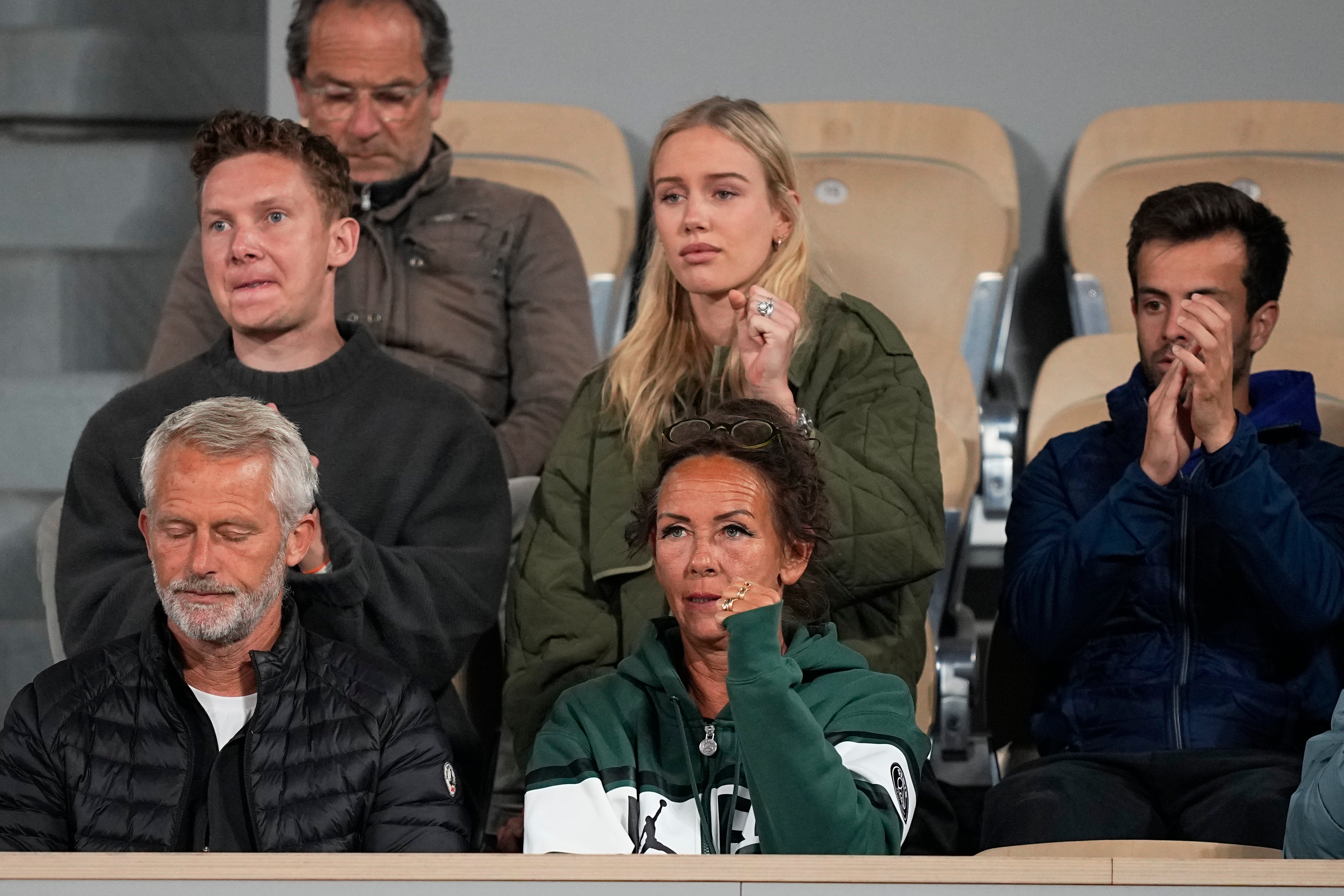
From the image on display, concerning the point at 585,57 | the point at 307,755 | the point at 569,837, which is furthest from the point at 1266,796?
the point at 585,57

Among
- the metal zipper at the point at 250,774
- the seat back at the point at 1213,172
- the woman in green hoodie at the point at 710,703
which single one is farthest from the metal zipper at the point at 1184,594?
the metal zipper at the point at 250,774

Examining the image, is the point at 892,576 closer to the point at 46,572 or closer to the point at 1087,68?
the point at 46,572

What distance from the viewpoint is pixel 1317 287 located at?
111 inches

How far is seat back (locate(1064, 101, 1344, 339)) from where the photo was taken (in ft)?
9.40

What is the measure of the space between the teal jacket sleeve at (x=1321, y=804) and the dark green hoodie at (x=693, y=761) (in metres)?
0.34

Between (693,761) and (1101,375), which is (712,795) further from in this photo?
(1101,375)

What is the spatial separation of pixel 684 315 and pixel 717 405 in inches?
7.5

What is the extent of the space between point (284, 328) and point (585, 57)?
1394 millimetres

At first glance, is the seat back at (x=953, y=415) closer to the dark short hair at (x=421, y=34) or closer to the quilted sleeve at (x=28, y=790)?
the dark short hair at (x=421, y=34)

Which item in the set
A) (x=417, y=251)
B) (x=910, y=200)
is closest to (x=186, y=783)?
(x=417, y=251)

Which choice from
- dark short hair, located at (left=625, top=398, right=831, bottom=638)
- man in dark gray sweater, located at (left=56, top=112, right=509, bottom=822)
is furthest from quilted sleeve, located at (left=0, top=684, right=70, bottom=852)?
dark short hair, located at (left=625, top=398, right=831, bottom=638)

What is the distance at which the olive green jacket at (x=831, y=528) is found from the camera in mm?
1883

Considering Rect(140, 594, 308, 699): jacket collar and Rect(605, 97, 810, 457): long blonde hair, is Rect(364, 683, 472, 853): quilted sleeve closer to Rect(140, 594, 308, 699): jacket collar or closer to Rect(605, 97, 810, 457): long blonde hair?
Rect(140, 594, 308, 699): jacket collar

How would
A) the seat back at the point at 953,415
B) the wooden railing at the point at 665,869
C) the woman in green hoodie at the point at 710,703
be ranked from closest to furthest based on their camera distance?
the wooden railing at the point at 665,869 < the woman in green hoodie at the point at 710,703 < the seat back at the point at 953,415
